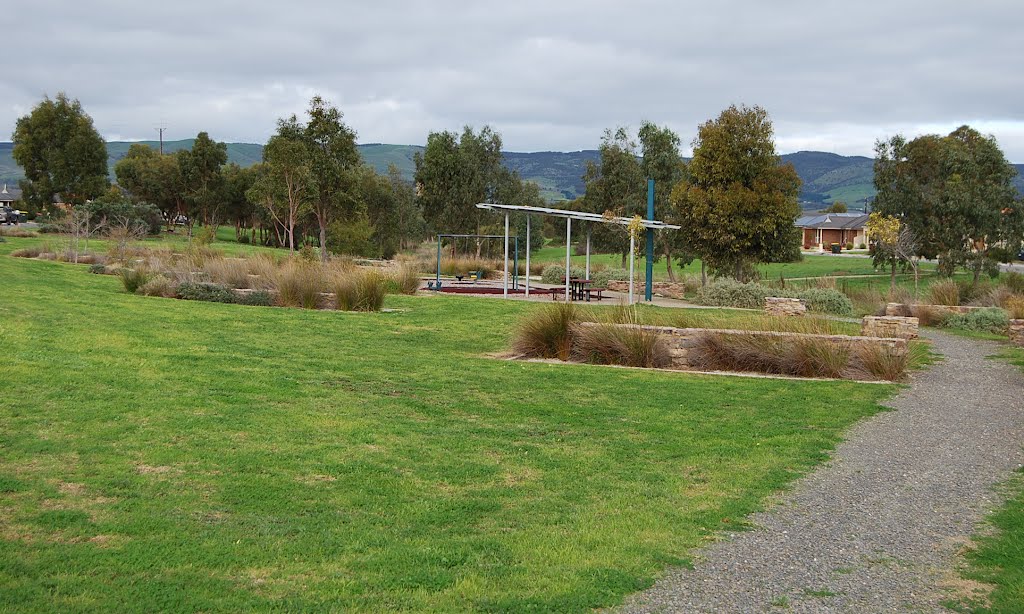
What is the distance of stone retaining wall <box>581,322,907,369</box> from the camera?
450 inches

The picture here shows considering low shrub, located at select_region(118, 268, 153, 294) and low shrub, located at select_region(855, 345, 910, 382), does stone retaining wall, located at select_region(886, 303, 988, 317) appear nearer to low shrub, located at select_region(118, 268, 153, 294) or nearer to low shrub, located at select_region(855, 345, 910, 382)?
low shrub, located at select_region(855, 345, 910, 382)

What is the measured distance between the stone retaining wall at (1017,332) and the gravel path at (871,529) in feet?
24.2

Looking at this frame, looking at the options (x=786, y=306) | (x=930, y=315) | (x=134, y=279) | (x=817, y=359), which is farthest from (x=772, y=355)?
(x=134, y=279)

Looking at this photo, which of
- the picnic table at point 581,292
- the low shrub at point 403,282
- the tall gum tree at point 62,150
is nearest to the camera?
the low shrub at point 403,282

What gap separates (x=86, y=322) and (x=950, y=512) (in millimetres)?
10292

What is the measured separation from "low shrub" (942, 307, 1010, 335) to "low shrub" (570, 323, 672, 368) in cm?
969

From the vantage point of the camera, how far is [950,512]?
559cm

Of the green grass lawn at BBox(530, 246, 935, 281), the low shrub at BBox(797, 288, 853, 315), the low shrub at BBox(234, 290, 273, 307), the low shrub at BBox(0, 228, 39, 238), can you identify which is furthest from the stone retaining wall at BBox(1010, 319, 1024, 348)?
the low shrub at BBox(0, 228, 39, 238)

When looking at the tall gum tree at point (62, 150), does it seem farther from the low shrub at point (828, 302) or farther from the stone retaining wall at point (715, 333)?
the stone retaining wall at point (715, 333)

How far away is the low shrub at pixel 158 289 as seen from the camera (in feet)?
58.2

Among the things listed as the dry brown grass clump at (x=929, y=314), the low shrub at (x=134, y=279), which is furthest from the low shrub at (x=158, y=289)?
the dry brown grass clump at (x=929, y=314)

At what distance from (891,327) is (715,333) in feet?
15.4

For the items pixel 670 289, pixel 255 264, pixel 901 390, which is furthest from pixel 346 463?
pixel 670 289

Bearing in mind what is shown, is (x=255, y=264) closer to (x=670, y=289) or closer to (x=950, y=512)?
(x=670, y=289)
